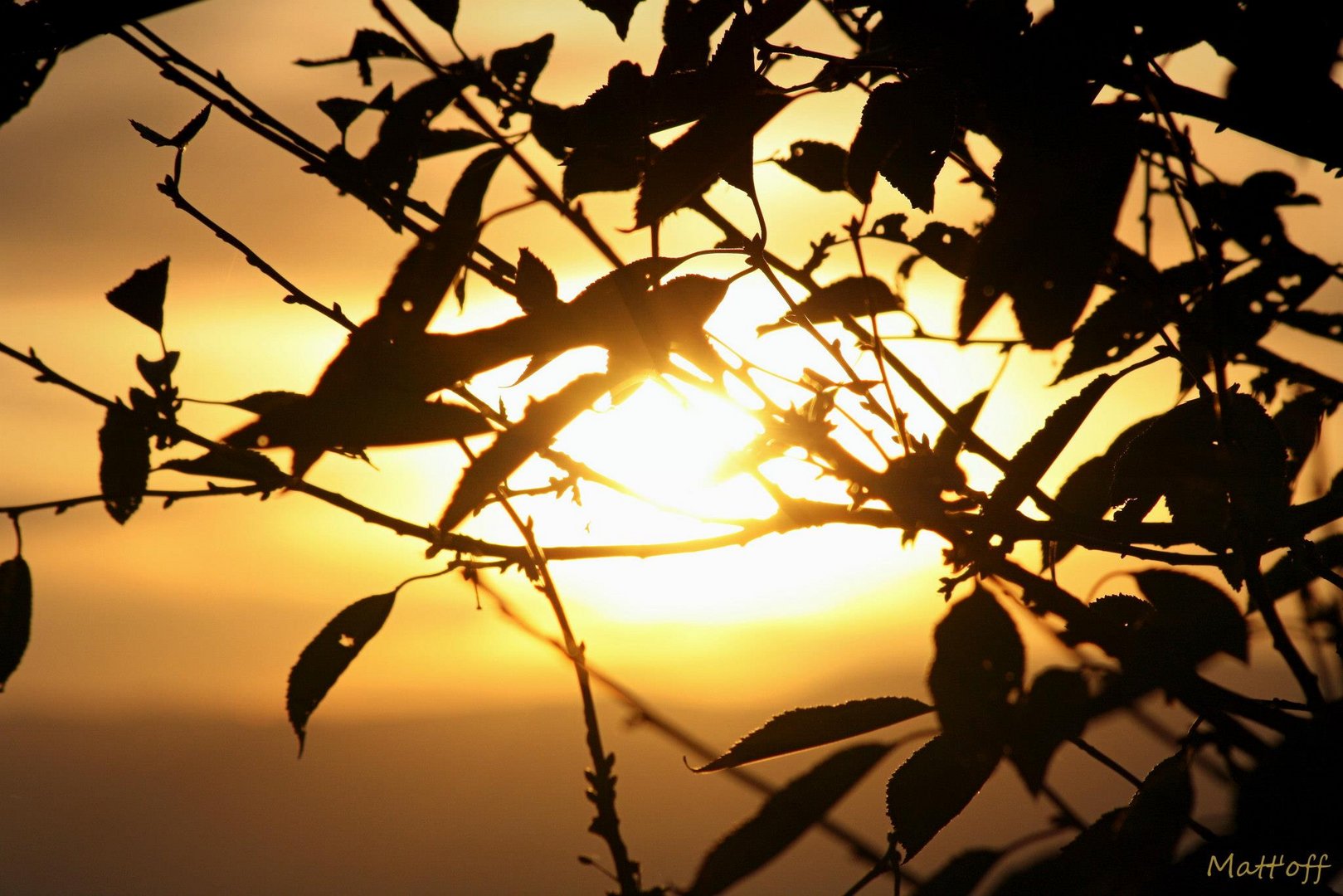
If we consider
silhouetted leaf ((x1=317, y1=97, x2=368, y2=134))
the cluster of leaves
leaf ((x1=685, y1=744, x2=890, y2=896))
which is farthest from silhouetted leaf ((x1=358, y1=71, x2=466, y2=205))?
leaf ((x1=685, y1=744, x2=890, y2=896))

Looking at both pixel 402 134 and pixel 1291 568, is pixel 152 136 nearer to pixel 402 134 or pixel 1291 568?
pixel 402 134

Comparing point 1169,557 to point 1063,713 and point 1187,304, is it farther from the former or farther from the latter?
point 1187,304

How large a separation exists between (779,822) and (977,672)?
0.62 ft

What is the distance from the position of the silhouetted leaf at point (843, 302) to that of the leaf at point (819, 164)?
0.13 metres

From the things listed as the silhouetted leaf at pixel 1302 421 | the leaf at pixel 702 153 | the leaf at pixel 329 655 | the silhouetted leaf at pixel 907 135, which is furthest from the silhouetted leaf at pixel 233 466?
the silhouetted leaf at pixel 1302 421

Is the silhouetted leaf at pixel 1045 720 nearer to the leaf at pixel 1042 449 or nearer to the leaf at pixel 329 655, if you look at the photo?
the leaf at pixel 1042 449

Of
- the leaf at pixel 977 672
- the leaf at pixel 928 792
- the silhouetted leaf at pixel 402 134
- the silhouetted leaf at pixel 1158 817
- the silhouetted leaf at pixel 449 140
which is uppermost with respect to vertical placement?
the silhouetted leaf at pixel 449 140

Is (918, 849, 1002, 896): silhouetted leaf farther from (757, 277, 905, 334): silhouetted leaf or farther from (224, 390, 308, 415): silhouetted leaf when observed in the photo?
(224, 390, 308, 415): silhouetted leaf

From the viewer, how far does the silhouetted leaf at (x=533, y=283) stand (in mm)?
765

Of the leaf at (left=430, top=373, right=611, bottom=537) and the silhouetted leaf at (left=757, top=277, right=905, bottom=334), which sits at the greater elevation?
the silhouetted leaf at (left=757, top=277, right=905, bottom=334)

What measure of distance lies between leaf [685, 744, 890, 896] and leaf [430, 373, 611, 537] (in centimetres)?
31

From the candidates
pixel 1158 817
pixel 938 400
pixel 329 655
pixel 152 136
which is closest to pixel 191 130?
pixel 152 136

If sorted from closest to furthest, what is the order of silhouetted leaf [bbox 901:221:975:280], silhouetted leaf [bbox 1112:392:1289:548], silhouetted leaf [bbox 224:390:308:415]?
silhouetted leaf [bbox 1112:392:1289:548]
silhouetted leaf [bbox 224:390:308:415]
silhouetted leaf [bbox 901:221:975:280]

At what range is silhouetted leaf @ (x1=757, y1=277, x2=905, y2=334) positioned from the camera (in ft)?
3.66
